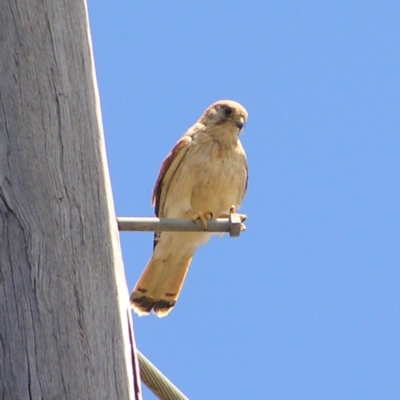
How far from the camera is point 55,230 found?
2477mm

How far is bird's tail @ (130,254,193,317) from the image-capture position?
18.9 feet

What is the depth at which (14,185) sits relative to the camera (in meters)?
2.48

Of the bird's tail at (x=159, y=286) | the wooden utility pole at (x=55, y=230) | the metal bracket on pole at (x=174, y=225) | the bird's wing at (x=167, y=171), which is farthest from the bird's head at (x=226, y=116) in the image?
the wooden utility pole at (x=55, y=230)

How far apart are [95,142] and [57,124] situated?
0.12m

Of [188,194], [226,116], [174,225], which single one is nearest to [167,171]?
[188,194]

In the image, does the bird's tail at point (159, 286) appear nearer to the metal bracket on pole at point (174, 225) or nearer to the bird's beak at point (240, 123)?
the bird's beak at point (240, 123)

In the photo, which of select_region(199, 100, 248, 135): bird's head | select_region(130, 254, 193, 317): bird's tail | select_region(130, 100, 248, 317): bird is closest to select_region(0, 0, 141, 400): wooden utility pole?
select_region(130, 100, 248, 317): bird

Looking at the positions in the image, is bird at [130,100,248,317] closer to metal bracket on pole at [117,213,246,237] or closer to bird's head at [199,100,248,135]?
bird's head at [199,100,248,135]

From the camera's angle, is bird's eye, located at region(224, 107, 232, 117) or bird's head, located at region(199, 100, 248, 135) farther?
bird's eye, located at region(224, 107, 232, 117)

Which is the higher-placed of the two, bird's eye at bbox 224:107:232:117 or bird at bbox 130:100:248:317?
bird's eye at bbox 224:107:232:117

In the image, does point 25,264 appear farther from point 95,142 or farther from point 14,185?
point 95,142

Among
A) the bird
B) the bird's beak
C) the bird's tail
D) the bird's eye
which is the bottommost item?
the bird's tail

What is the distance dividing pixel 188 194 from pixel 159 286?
0.61m

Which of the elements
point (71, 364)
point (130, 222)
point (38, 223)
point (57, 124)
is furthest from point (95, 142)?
point (130, 222)
